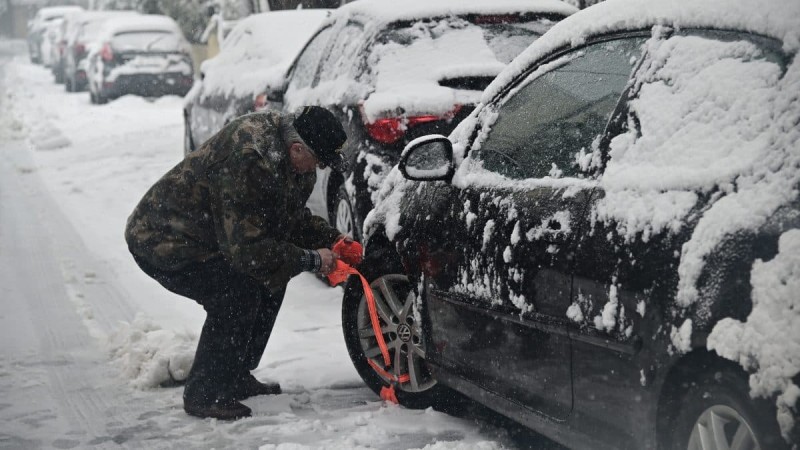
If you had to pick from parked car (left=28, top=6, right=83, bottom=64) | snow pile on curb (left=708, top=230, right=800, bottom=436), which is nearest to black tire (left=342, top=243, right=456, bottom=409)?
snow pile on curb (left=708, top=230, right=800, bottom=436)

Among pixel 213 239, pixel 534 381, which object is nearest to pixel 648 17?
pixel 534 381

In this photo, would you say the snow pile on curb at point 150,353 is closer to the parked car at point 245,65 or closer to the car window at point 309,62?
the car window at point 309,62

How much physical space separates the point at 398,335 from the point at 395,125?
178cm


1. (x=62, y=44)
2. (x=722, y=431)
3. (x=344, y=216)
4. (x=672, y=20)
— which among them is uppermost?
(x=672, y=20)

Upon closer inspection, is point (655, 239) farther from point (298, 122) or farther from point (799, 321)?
point (298, 122)

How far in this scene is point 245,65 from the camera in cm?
1040

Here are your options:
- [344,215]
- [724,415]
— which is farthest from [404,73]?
[724,415]

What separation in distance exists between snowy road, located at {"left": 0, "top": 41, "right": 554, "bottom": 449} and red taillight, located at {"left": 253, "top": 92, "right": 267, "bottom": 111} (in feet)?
5.01

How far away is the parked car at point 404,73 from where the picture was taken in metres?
6.23

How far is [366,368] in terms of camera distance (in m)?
4.96

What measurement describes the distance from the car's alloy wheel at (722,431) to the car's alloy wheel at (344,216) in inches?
150

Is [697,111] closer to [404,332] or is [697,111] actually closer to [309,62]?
[404,332]

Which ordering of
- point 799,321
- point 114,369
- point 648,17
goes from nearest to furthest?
point 799,321 → point 648,17 → point 114,369

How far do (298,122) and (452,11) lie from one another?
8.36 ft
